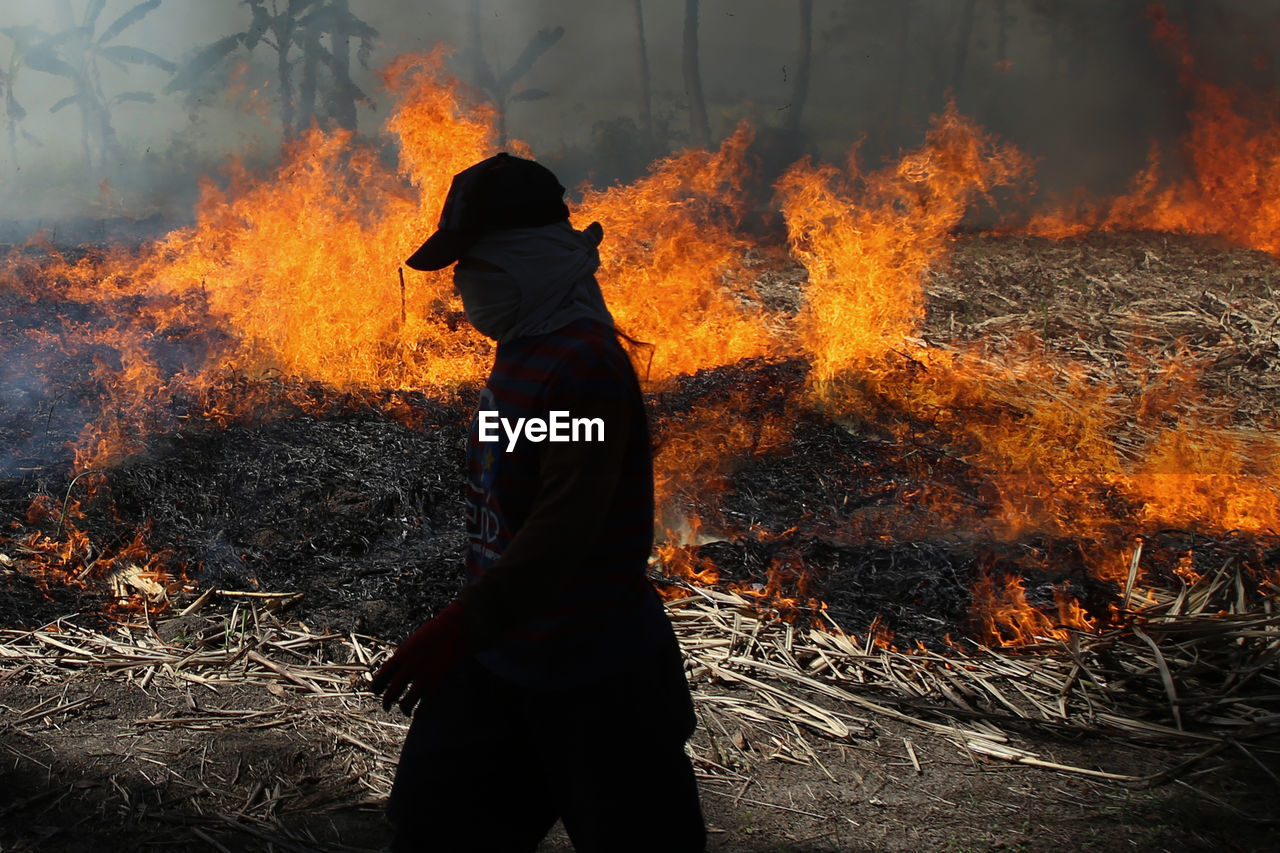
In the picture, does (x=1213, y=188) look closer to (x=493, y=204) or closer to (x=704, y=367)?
(x=704, y=367)

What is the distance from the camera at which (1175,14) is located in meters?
18.0

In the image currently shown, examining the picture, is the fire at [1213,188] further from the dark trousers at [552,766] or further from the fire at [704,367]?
the dark trousers at [552,766]

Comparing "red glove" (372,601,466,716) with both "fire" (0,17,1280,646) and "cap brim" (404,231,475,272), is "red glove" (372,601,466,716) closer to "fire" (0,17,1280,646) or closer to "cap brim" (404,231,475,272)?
"cap brim" (404,231,475,272)

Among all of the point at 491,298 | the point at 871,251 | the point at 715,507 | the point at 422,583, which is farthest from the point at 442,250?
the point at 871,251

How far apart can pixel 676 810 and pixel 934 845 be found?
1.43m

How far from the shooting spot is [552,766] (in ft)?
5.84

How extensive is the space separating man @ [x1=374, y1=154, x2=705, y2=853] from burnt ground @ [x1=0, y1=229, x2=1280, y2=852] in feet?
3.92

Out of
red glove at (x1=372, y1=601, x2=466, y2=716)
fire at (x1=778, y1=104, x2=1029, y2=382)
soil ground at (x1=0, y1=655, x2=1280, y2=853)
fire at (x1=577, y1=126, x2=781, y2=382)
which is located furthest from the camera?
fire at (x1=577, y1=126, x2=781, y2=382)

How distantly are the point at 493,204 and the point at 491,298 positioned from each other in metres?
0.18

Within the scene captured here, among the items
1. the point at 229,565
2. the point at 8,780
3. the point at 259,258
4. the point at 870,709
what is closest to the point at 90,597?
the point at 229,565

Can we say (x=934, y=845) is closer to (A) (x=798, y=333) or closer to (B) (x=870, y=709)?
(B) (x=870, y=709)

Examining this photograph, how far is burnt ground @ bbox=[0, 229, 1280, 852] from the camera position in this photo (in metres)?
2.85

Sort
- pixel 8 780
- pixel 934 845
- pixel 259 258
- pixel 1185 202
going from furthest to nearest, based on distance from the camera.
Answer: pixel 1185 202
pixel 259 258
pixel 8 780
pixel 934 845

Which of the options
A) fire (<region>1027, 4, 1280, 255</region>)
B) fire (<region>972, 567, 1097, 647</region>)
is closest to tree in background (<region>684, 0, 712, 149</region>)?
fire (<region>1027, 4, 1280, 255</region>)
